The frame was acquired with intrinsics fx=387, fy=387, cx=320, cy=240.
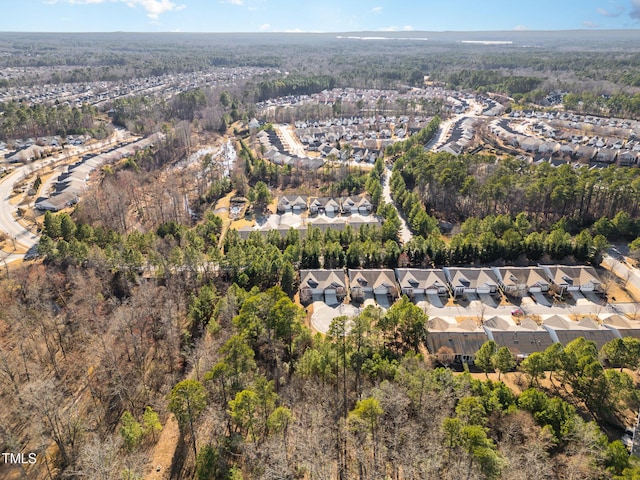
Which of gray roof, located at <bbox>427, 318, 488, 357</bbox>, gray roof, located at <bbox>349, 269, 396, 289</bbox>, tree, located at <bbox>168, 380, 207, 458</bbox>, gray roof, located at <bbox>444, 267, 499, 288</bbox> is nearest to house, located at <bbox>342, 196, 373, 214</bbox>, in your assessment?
gray roof, located at <bbox>349, 269, 396, 289</bbox>

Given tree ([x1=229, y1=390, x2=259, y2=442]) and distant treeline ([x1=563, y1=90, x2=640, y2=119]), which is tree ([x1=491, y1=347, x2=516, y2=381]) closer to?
tree ([x1=229, y1=390, x2=259, y2=442])

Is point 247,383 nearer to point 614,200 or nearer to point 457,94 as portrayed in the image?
point 614,200

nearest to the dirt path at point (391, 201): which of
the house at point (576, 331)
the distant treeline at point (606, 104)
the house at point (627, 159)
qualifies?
the house at point (576, 331)

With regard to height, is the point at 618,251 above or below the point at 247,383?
below

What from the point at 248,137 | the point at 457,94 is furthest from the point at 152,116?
the point at 457,94

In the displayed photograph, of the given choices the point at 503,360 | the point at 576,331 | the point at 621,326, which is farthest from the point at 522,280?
the point at 503,360

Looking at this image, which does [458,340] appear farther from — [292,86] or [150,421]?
[292,86]
